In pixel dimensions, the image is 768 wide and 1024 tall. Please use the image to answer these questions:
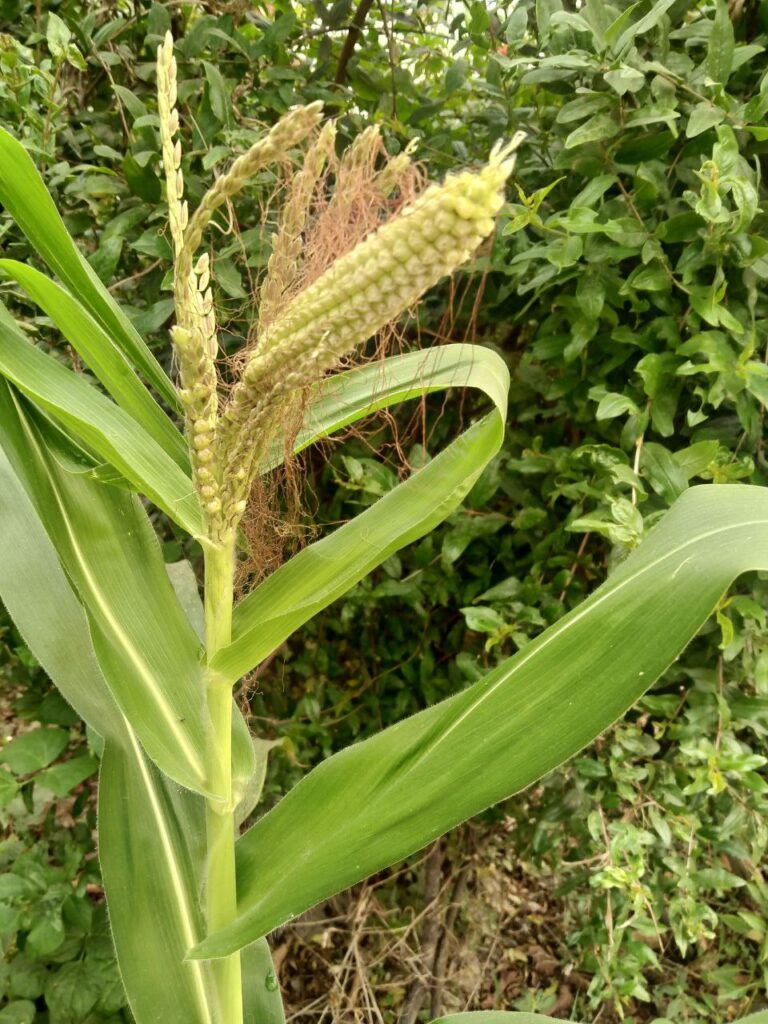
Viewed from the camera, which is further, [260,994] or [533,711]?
[260,994]

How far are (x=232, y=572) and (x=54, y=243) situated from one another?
0.95 feet

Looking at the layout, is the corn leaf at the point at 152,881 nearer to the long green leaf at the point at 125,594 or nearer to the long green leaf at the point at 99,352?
the long green leaf at the point at 125,594

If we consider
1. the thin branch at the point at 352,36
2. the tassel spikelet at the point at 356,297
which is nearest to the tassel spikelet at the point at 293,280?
the tassel spikelet at the point at 356,297

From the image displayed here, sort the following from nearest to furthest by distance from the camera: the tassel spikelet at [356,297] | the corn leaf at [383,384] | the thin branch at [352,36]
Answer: the tassel spikelet at [356,297] → the corn leaf at [383,384] → the thin branch at [352,36]

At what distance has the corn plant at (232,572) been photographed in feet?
1.43

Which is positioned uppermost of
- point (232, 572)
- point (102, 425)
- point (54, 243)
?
point (54, 243)

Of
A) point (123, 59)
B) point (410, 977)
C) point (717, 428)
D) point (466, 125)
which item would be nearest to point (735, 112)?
point (717, 428)

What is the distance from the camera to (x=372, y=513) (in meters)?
0.61

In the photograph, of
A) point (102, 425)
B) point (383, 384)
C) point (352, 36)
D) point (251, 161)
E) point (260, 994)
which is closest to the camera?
point (251, 161)

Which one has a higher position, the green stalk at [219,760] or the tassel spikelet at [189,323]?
the tassel spikelet at [189,323]

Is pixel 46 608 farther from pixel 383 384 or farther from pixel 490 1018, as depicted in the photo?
pixel 490 1018

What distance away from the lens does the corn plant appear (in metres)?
0.44

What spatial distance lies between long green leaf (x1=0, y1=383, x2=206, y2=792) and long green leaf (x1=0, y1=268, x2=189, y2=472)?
9 cm

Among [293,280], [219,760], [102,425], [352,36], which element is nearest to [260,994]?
[219,760]
